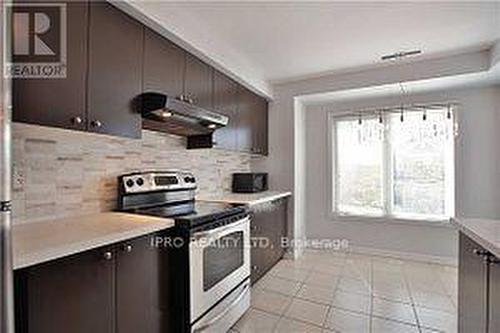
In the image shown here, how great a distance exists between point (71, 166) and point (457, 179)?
4070mm

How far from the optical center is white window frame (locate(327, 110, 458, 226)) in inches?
143

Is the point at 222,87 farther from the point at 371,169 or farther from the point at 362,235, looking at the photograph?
the point at 362,235

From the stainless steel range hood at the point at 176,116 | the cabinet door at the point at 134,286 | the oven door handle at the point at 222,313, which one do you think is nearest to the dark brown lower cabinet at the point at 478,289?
the oven door handle at the point at 222,313

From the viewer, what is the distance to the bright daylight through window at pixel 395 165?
12.2ft

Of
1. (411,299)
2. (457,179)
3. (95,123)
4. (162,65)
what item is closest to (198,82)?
(162,65)

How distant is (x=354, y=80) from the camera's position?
11.5 ft

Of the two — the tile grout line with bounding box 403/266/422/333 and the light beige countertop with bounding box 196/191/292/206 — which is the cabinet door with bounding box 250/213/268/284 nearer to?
the light beige countertop with bounding box 196/191/292/206

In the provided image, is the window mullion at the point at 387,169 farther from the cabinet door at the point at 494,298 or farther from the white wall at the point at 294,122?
the cabinet door at the point at 494,298

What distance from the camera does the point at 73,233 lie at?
4.55 ft

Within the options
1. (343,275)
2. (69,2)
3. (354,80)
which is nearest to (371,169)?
(354,80)

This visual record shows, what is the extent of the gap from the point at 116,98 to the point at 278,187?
268cm

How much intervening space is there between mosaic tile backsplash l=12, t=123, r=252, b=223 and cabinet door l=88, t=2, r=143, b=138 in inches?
6.6

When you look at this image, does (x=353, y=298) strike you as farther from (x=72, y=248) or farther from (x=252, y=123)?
(x=72, y=248)
